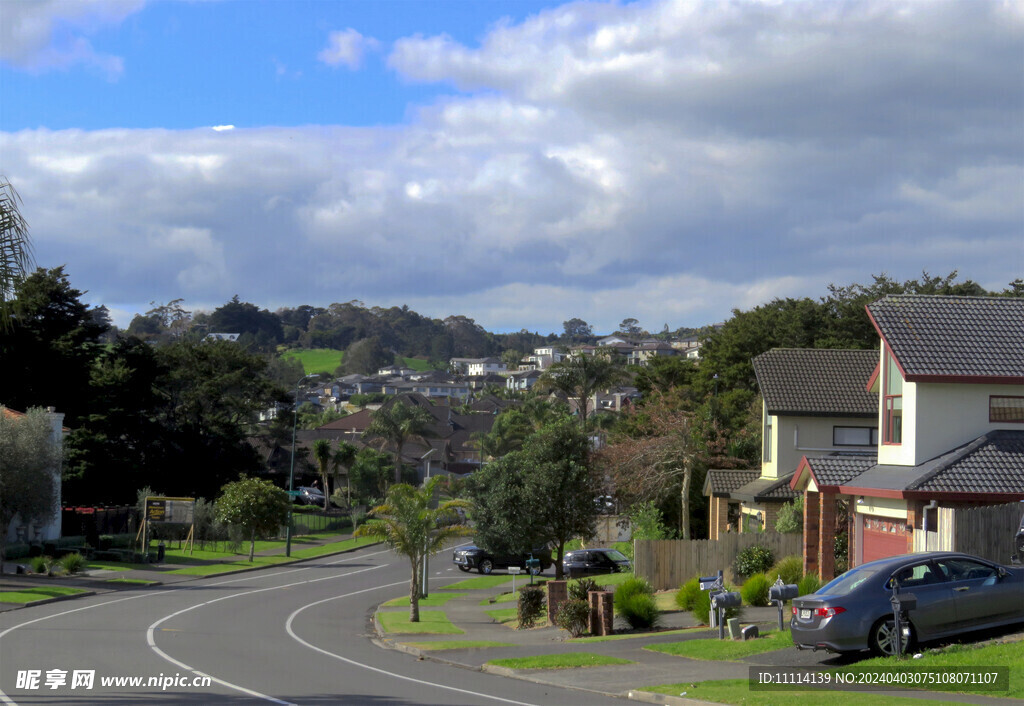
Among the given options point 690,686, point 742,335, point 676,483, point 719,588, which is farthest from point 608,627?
point 742,335

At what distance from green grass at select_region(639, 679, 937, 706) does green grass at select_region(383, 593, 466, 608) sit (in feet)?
63.2

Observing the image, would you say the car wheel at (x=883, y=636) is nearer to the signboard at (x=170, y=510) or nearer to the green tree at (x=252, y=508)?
the green tree at (x=252, y=508)

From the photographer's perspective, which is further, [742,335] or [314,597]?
[742,335]

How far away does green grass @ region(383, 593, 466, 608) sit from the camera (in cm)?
3356

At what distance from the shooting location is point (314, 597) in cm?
3600

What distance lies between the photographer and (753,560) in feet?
100

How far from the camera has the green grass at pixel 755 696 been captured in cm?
1253

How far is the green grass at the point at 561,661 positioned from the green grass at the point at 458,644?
2.88m

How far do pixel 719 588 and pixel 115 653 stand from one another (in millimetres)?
11937

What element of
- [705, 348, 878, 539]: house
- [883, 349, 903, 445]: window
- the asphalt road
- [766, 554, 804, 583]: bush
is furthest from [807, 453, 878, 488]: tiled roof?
the asphalt road

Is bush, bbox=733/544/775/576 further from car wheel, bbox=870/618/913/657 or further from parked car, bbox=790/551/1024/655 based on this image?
car wheel, bbox=870/618/913/657

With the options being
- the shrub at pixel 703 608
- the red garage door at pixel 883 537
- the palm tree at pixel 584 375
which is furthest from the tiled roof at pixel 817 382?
the palm tree at pixel 584 375

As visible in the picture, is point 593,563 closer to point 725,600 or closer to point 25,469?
point 725,600

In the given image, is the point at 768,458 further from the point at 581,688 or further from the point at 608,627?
the point at 581,688
